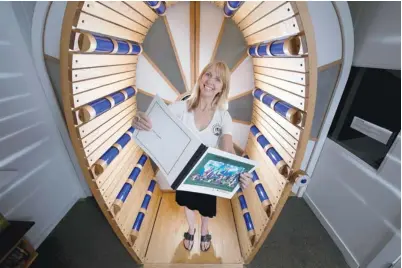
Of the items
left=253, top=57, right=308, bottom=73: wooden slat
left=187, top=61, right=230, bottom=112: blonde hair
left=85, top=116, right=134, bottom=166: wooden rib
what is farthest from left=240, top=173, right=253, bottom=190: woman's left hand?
left=85, top=116, right=134, bottom=166: wooden rib

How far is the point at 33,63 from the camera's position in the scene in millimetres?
1658

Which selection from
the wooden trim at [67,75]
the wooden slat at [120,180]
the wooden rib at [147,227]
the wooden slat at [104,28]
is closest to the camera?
the wooden trim at [67,75]

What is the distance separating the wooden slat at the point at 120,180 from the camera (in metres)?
1.58

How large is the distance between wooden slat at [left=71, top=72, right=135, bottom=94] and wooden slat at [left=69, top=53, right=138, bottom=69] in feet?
0.31

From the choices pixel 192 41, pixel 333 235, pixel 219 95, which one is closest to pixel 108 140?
pixel 219 95

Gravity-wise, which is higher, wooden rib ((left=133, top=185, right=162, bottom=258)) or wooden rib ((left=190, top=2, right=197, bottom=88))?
wooden rib ((left=190, top=2, right=197, bottom=88))

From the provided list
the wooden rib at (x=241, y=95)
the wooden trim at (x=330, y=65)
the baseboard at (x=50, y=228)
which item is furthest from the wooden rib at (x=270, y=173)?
the baseboard at (x=50, y=228)

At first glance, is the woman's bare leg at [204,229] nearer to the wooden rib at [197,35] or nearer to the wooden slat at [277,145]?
the wooden slat at [277,145]

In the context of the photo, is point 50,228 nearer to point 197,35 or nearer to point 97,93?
point 97,93

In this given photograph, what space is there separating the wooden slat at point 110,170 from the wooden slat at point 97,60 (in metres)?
0.71

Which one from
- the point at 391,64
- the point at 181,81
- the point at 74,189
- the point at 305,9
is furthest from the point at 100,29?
the point at 391,64

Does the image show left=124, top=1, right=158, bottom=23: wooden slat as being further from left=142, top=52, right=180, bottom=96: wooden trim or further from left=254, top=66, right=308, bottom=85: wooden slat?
left=254, top=66, right=308, bottom=85: wooden slat

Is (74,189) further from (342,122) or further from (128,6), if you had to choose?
(342,122)

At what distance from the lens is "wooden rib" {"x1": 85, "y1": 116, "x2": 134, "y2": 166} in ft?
4.59
